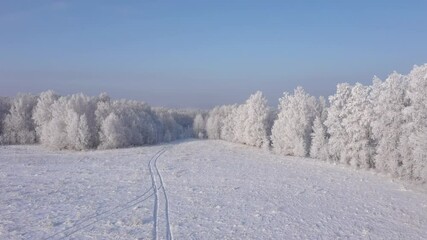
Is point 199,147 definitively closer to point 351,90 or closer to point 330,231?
point 351,90

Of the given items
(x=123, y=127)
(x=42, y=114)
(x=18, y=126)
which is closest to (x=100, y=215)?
(x=123, y=127)

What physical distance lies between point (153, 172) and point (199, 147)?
25762 millimetres

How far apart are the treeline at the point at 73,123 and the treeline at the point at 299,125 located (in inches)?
5.9

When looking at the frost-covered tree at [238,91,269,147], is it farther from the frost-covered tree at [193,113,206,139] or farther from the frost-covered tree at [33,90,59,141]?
the frost-covered tree at [193,113,206,139]

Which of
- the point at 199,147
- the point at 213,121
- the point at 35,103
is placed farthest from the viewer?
the point at 213,121

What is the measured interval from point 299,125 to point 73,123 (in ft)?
108

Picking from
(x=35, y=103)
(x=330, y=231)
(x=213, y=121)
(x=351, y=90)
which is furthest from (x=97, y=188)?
(x=213, y=121)

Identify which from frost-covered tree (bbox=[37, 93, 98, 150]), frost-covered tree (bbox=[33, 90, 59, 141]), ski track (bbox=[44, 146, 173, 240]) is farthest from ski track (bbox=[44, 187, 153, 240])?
frost-covered tree (bbox=[33, 90, 59, 141])

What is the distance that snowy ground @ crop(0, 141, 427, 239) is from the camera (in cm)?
2095

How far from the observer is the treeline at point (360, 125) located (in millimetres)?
36531

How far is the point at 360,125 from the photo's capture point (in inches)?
1810

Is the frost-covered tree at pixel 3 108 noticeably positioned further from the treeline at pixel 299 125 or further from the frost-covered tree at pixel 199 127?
the frost-covered tree at pixel 199 127

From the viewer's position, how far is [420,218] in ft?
80.9

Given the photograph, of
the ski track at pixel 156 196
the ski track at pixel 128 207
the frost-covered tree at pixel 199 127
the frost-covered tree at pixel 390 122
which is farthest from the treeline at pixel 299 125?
the ski track at pixel 128 207
